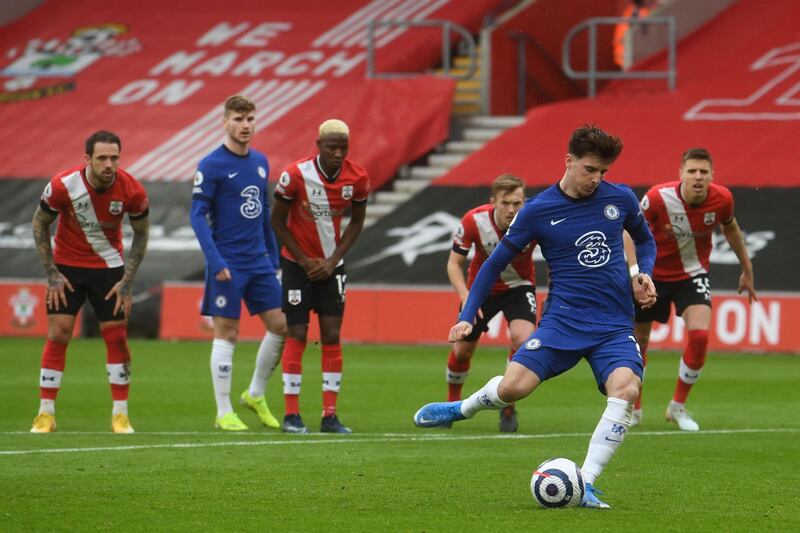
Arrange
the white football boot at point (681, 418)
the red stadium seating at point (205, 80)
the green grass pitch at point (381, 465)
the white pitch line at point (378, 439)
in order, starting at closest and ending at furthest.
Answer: the green grass pitch at point (381, 465) < the white pitch line at point (378, 439) < the white football boot at point (681, 418) < the red stadium seating at point (205, 80)

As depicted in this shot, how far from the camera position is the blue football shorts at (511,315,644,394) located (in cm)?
779

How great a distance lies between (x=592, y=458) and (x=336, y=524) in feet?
4.71

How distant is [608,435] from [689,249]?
4564 mm

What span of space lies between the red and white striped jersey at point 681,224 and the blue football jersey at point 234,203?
2.99 meters

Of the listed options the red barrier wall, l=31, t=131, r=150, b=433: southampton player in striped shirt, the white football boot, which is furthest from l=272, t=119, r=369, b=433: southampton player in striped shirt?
the red barrier wall

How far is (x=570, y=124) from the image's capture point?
25.0m

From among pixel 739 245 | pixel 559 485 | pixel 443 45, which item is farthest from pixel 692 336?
pixel 443 45

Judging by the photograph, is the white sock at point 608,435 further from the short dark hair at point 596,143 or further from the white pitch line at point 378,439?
the white pitch line at point 378,439

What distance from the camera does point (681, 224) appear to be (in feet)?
38.5

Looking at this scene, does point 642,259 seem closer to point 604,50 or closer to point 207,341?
point 207,341

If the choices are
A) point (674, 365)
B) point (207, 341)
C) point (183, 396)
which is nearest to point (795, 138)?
point (674, 365)

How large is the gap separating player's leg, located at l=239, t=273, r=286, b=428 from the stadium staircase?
1304cm

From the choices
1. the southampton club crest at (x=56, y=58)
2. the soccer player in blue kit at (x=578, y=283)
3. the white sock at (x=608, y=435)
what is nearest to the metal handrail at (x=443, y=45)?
the southampton club crest at (x=56, y=58)

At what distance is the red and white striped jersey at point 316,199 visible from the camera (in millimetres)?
11070
